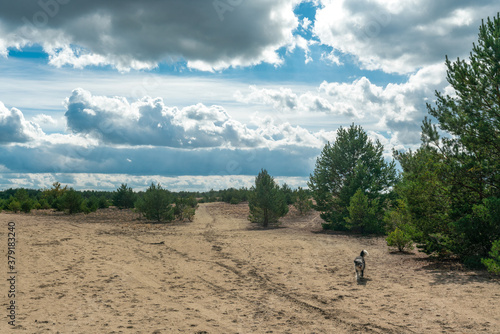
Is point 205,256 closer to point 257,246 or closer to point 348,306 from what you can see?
point 257,246

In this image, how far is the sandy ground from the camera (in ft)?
23.0

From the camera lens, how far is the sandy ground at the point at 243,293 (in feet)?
23.0

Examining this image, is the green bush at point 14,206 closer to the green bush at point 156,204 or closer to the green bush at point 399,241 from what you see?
the green bush at point 156,204

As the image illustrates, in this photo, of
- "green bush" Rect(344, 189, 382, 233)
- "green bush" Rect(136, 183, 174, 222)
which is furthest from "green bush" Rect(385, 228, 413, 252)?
"green bush" Rect(136, 183, 174, 222)

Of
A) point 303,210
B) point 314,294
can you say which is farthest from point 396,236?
point 303,210

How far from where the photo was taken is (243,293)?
9.48 meters

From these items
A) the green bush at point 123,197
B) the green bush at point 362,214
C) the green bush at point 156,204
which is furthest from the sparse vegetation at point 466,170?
the green bush at point 123,197

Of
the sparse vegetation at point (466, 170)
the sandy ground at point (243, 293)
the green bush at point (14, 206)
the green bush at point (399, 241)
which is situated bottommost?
the green bush at point (14, 206)

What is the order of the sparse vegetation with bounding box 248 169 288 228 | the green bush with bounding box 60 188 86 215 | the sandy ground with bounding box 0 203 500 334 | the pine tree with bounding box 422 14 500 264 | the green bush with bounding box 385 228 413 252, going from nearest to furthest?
the sandy ground with bounding box 0 203 500 334 < the pine tree with bounding box 422 14 500 264 < the green bush with bounding box 385 228 413 252 < the sparse vegetation with bounding box 248 169 288 228 < the green bush with bounding box 60 188 86 215

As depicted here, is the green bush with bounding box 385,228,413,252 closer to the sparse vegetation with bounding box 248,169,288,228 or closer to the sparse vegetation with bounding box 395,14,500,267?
the sparse vegetation with bounding box 395,14,500,267

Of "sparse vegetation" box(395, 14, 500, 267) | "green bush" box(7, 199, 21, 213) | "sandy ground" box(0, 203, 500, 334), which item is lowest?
"green bush" box(7, 199, 21, 213)

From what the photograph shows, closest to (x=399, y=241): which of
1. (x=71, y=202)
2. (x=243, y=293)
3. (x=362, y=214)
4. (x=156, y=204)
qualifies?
(x=362, y=214)

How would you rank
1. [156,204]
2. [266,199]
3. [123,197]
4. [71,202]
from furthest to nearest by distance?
[123,197] → [71,202] → [156,204] → [266,199]

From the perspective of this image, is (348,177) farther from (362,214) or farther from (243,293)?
(243,293)
